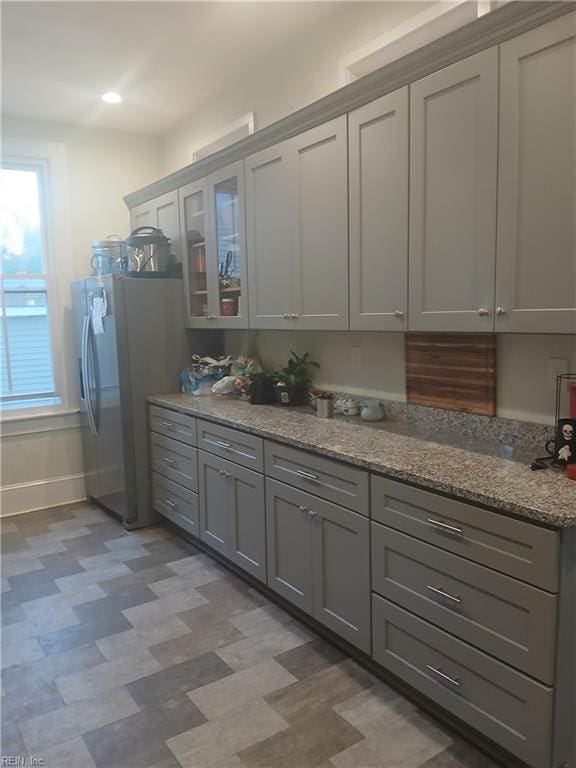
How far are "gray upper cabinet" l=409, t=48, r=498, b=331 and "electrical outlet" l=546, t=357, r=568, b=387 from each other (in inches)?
12.9

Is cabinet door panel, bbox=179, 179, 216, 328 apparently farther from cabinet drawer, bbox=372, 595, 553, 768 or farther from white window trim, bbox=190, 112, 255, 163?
cabinet drawer, bbox=372, 595, 553, 768

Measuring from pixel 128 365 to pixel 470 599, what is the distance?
269 centimetres

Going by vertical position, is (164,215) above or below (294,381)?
above

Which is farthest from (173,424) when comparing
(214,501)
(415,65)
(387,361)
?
(415,65)

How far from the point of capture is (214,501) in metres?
3.16

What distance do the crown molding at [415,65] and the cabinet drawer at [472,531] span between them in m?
1.52

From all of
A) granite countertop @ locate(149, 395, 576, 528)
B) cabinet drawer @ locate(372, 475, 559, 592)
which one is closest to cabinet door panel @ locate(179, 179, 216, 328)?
granite countertop @ locate(149, 395, 576, 528)

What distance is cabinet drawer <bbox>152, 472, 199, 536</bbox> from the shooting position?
3.41m

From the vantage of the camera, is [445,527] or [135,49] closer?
[445,527]

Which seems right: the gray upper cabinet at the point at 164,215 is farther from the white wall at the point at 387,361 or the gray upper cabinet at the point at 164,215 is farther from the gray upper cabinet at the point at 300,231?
the gray upper cabinet at the point at 300,231

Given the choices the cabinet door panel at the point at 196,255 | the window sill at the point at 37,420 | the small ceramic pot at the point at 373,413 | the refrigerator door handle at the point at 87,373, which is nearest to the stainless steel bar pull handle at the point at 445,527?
the small ceramic pot at the point at 373,413

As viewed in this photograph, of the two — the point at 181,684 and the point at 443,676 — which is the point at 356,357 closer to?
the point at 443,676

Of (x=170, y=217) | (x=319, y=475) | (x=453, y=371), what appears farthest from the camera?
(x=170, y=217)

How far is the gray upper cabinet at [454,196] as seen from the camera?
1.96 meters
